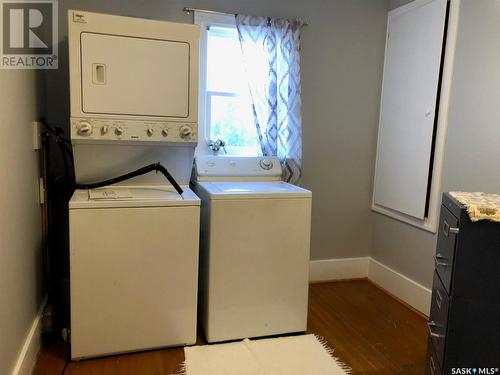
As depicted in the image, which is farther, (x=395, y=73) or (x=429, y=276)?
(x=395, y=73)

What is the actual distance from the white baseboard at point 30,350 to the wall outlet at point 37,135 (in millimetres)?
926

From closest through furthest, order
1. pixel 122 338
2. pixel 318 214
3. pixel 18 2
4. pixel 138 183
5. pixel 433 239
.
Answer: pixel 18 2
pixel 122 338
pixel 138 183
pixel 433 239
pixel 318 214

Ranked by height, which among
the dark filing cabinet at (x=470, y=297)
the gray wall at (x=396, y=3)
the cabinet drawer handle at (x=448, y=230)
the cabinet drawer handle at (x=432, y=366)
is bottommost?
the cabinet drawer handle at (x=432, y=366)

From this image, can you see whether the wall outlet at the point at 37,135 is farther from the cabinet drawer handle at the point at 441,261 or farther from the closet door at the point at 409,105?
the closet door at the point at 409,105

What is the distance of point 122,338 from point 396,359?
149 centimetres

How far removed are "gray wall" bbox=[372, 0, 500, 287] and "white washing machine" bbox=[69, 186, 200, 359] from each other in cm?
165

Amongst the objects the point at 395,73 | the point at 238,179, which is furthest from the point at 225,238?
the point at 395,73

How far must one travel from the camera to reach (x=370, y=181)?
3.33 m

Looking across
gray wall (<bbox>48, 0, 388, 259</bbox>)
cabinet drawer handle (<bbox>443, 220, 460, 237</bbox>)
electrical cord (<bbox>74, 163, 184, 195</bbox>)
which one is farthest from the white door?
cabinet drawer handle (<bbox>443, 220, 460, 237</bbox>)

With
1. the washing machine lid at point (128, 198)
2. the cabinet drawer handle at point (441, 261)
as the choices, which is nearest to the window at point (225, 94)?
the washing machine lid at point (128, 198)

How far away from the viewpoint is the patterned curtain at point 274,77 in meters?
2.80

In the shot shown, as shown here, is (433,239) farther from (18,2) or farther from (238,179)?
(18,2)

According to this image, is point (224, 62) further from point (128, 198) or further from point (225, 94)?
point (128, 198)

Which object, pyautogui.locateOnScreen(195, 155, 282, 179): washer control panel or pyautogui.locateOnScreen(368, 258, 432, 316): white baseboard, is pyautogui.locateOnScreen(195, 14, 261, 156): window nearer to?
pyautogui.locateOnScreen(195, 155, 282, 179): washer control panel
